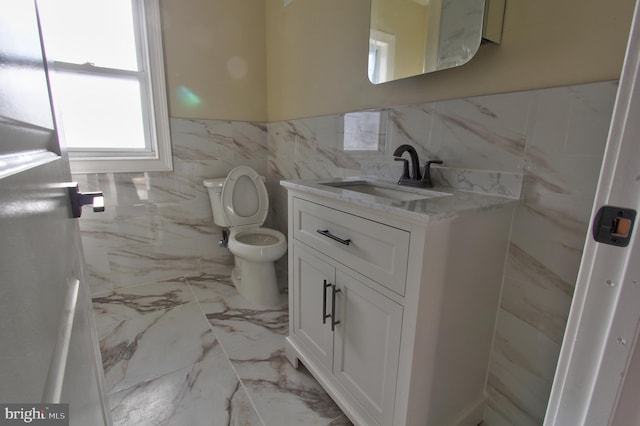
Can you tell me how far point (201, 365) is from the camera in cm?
150

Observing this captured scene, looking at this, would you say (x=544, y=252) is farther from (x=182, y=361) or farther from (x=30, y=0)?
(x=182, y=361)

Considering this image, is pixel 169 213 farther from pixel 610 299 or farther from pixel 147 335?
pixel 610 299

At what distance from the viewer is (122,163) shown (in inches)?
81.7

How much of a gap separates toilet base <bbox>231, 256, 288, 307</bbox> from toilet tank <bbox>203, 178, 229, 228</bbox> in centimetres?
39

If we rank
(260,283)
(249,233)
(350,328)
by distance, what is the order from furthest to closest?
(249,233)
(260,283)
(350,328)

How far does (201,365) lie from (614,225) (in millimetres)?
1642

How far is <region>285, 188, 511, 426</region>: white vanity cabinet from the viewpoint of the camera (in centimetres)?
85

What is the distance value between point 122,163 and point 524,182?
2.32 metres

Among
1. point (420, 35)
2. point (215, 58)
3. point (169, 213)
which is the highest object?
point (215, 58)

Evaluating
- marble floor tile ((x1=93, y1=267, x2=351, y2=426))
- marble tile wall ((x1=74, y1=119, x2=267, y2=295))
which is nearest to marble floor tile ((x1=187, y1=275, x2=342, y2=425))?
marble floor tile ((x1=93, y1=267, x2=351, y2=426))

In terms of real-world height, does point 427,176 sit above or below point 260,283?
above

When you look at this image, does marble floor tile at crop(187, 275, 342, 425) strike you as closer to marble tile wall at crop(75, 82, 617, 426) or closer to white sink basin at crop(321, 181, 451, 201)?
marble tile wall at crop(75, 82, 617, 426)

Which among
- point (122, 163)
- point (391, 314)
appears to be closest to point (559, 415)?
point (391, 314)

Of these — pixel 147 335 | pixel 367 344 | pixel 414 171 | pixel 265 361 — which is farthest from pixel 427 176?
pixel 147 335
